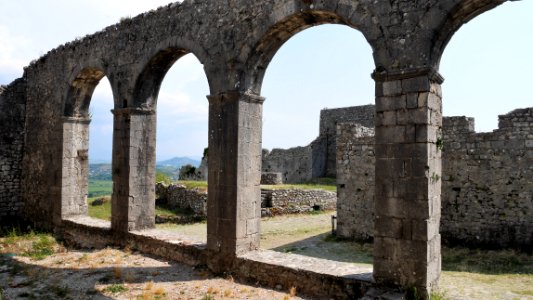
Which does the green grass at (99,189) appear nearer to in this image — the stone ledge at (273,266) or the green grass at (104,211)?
the green grass at (104,211)

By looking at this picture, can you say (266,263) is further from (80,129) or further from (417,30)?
(80,129)

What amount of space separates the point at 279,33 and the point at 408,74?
8.88ft

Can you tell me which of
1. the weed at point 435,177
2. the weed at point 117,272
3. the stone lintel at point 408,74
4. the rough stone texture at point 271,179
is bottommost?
the weed at point 117,272

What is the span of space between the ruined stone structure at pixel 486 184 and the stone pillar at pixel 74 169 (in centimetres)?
827

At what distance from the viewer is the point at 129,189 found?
31.1 feet

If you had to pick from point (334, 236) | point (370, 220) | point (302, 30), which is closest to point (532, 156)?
point (370, 220)

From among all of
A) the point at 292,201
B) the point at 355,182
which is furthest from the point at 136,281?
the point at 292,201


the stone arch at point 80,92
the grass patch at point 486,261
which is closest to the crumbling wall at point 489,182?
the grass patch at point 486,261

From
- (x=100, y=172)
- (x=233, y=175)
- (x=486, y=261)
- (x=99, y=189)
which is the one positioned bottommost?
(x=99, y=189)

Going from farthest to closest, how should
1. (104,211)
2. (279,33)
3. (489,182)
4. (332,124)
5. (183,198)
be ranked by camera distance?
1. (332,124)
2. (183,198)
3. (104,211)
4. (489,182)
5. (279,33)

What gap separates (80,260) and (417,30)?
7.63 meters

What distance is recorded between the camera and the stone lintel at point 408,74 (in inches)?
211

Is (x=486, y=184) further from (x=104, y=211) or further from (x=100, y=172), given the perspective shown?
(x=100, y=172)

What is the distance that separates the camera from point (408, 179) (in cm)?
544
